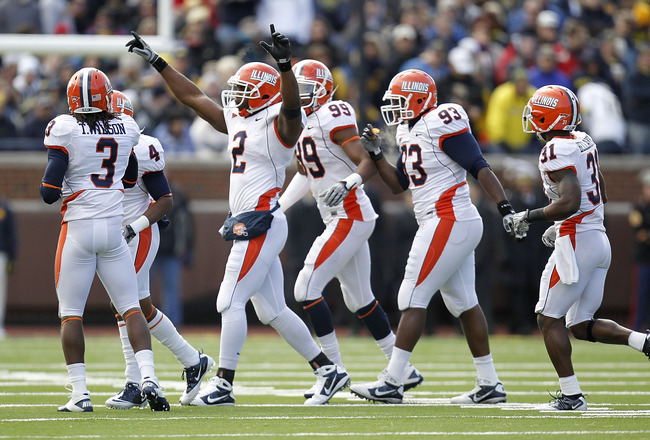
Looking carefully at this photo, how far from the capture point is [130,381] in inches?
271

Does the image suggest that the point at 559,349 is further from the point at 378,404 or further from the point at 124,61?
the point at 124,61

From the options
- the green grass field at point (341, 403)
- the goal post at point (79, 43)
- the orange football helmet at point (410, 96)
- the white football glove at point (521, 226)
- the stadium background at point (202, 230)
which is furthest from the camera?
the stadium background at point (202, 230)

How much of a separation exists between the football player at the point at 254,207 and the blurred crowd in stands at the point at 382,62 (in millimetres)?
6233

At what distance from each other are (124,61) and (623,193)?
6988 mm

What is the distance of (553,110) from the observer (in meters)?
6.75

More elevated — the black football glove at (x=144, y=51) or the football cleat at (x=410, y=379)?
the black football glove at (x=144, y=51)

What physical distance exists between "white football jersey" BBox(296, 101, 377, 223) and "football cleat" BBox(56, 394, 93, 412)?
2.07 m

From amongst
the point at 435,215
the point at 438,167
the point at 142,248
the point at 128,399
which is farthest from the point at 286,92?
the point at 128,399

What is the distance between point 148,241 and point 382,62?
8.60 m

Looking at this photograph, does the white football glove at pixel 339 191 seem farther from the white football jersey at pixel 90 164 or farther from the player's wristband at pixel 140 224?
the white football jersey at pixel 90 164

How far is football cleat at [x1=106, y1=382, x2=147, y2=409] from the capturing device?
6.68 m

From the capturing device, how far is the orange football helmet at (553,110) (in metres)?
6.75

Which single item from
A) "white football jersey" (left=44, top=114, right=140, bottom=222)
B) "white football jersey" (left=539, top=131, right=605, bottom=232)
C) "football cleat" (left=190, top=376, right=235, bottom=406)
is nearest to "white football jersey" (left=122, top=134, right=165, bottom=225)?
"white football jersey" (left=44, top=114, right=140, bottom=222)

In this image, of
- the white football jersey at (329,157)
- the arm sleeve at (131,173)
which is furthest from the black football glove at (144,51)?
the white football jersey at (329,157)
